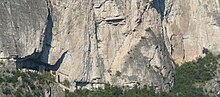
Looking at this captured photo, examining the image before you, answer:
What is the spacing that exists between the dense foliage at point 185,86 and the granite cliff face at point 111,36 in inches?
61.0

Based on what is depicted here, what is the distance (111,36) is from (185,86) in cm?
1390

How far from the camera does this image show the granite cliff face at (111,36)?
330ft

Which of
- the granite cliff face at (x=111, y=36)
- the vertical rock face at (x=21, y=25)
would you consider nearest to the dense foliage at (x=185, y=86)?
the granite cliff face at (x=111, y=36)

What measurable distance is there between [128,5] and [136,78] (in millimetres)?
10896

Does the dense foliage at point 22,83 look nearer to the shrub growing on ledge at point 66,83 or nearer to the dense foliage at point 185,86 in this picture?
the shrub growing on ledge at point 66,83

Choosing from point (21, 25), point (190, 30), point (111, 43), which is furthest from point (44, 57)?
point (190, 30)

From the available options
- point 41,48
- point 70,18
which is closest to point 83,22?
point 70,18

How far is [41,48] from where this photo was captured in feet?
336

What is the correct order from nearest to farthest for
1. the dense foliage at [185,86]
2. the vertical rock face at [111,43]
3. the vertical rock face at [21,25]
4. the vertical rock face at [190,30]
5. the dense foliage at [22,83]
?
the dense foliage at [22,83], the vertical rock face at [21,25], the vertical rock face at [111,43], the dense foliage at [185,86], the vertical rock face at [190,30]

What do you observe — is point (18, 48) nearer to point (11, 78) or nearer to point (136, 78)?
point (11, 78)

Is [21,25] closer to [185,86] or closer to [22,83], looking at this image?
[22,83]

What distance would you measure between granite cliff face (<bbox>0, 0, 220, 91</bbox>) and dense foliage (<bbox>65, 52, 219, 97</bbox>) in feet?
5.08

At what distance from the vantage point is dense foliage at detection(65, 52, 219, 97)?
10894 cm

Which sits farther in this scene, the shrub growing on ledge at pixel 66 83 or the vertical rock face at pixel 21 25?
the shrub growing on ledge at pixel 66 83
